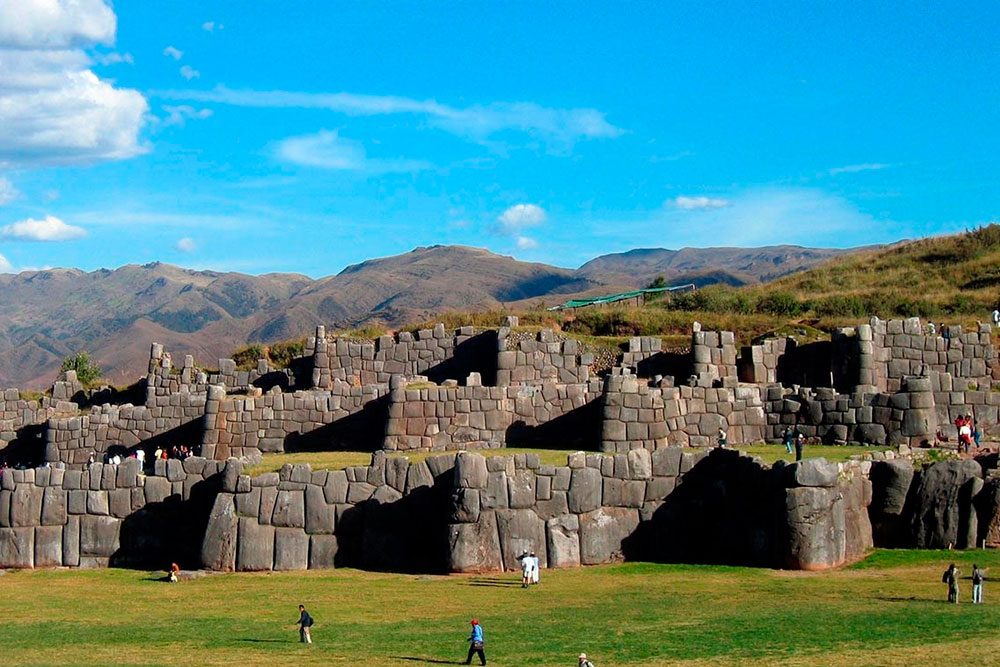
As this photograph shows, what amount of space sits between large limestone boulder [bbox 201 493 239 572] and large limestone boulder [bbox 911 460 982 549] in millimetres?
12816

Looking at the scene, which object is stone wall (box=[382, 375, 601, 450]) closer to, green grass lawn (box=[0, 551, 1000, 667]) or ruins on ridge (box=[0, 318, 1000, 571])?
ruins on ridge (box=[0, 318, 1000, 571])

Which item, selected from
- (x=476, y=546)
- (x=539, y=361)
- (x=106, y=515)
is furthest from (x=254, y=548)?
(x=539, y=361)

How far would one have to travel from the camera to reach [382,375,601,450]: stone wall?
3453 centimetres

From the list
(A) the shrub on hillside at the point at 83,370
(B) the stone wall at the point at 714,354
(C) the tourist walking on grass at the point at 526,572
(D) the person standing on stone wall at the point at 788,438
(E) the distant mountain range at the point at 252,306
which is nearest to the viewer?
(C) the tourist walking on grass at the point at 526,572

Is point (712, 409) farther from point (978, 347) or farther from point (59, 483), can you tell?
point (59, 483)

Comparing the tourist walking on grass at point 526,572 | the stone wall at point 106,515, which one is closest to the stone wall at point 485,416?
the stone wall at point 106,515

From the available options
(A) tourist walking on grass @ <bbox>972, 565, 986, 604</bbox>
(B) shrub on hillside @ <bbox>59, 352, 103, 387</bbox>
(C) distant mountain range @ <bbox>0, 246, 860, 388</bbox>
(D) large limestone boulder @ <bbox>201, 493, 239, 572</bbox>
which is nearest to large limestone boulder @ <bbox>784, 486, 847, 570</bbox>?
(A) tourist walking on grass @ <bbox>972, 565, 986, 604</bbox>

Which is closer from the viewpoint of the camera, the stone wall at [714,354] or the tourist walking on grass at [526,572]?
the tourist walking on grass at [526,572]

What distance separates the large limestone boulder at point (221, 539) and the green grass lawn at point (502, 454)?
1.09 meters

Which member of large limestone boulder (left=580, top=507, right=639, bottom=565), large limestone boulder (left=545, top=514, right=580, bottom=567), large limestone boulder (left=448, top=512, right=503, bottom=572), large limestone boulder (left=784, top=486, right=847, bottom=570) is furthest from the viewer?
large limestone boulder (left=580, top=507, right=639, bottom=565)

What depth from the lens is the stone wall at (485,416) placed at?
3453cm

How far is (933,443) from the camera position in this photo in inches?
1241

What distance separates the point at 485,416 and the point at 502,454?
409 centimetres

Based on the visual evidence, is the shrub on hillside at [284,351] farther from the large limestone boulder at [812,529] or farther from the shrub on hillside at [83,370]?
the large limestone boulder at [812,529]
